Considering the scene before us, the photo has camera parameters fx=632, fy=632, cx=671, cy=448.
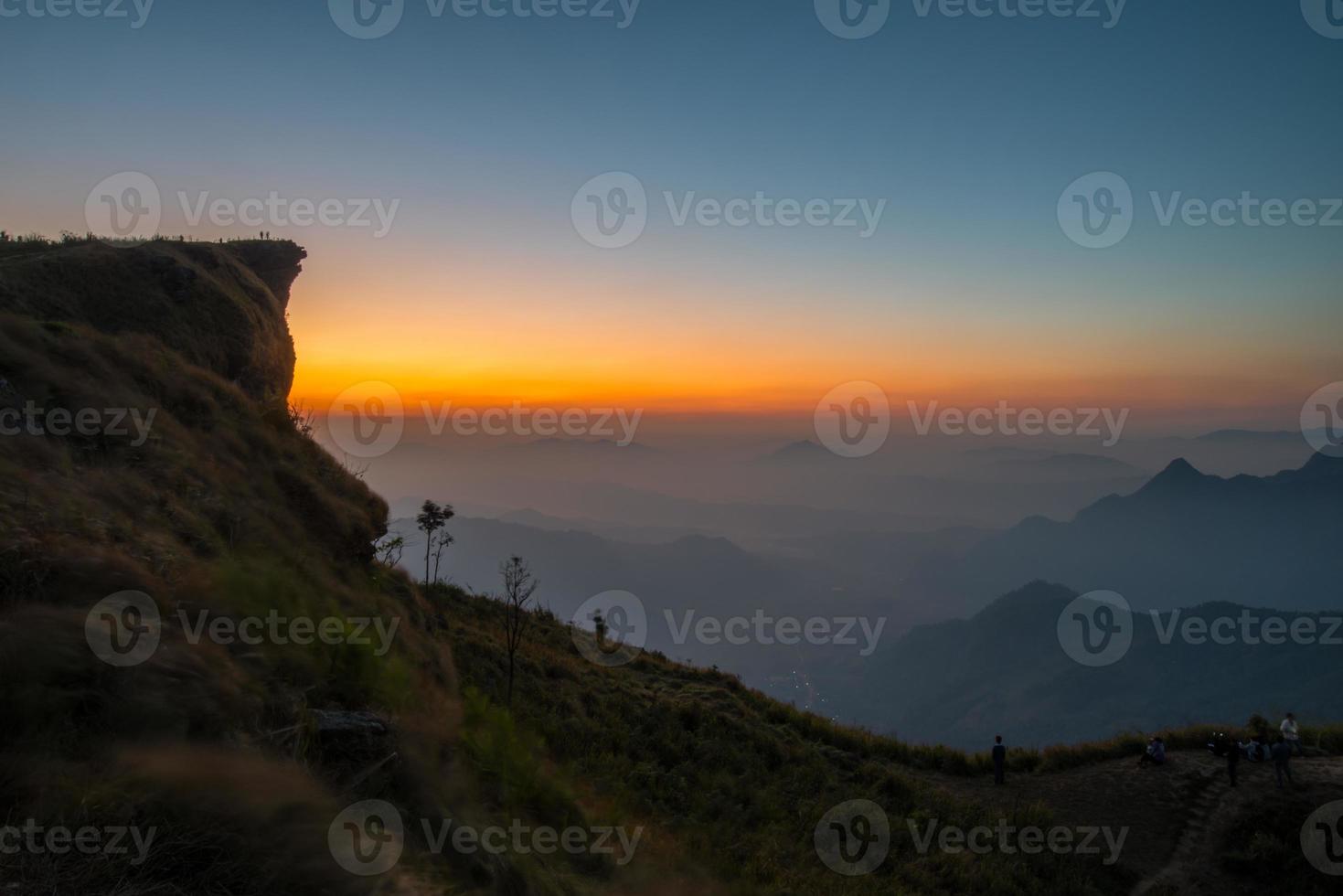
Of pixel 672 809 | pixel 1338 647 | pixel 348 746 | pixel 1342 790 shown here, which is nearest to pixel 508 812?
pixel 348 746

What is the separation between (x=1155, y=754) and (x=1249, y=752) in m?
2.50

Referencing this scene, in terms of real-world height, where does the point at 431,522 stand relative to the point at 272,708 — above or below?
above

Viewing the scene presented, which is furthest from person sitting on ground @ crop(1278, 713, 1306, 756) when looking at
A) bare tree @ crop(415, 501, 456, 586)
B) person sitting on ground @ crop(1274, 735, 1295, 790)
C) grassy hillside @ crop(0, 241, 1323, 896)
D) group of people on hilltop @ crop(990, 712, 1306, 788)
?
bare tree @ crop(415, 501, 456, 586)

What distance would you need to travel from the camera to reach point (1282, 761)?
17375mm

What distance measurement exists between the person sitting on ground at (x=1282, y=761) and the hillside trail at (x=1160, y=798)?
23 centimetres

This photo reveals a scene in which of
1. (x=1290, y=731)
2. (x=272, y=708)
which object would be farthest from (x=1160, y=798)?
(x=272, y=708)

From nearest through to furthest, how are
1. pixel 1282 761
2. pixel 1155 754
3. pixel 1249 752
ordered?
pixel 1282 761, pixel 1249 752, pixel 1155 754

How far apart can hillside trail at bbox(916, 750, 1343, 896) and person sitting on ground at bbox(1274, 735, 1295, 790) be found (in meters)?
0.23

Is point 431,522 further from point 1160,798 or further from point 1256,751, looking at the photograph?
point 1256,751

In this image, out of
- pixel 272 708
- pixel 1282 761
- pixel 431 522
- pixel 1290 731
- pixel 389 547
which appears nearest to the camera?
pixel 272 708

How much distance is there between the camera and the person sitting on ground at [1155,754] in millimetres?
19547

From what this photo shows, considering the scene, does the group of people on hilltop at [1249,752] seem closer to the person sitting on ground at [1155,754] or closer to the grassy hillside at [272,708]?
the person sitting on ground at [1155,754]

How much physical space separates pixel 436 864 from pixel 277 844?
1.52m

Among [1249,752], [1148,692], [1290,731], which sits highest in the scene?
[1290,731]
